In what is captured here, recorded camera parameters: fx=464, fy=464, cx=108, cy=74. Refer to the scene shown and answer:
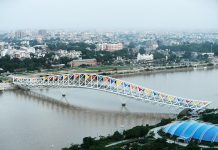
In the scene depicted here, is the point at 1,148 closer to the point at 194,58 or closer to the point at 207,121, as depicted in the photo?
the point at 207,121

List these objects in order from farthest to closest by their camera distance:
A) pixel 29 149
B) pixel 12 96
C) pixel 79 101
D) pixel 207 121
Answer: pixel 12 96 < pixel 79 101 < pixel 207 121 < pixel 29 149

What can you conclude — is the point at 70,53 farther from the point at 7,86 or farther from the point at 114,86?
the point at 114,86

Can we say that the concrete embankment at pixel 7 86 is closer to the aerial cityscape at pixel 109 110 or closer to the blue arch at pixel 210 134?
the aerial cityscape at pixel 109 110

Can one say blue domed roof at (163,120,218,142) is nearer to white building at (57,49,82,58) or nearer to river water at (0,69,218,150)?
river water at (0,69,218,150)

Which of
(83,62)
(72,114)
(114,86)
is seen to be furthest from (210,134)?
(83,62)

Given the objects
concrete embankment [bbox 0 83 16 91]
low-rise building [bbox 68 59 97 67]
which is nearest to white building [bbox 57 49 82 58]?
low-rise building [bbox 68 59 97 67]

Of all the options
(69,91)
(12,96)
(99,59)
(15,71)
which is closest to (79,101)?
(69,91)
